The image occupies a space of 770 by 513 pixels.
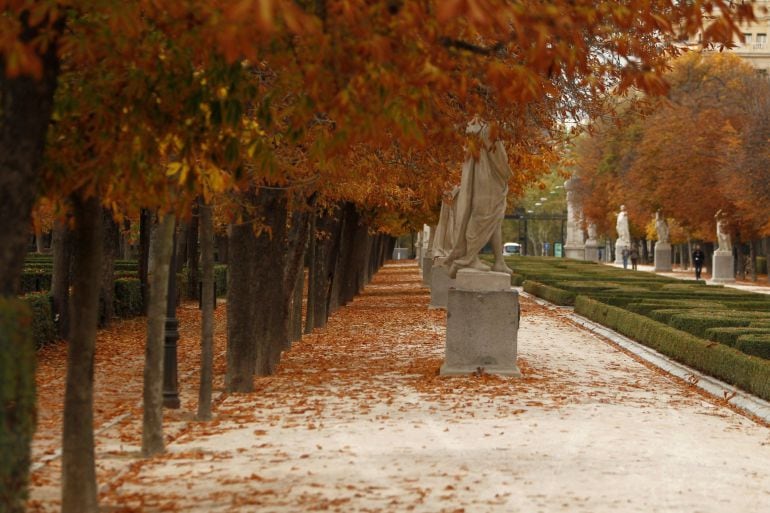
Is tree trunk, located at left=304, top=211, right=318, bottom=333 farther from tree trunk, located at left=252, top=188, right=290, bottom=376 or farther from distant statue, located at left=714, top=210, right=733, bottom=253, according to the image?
distant statue, located at left=714, top=210, right=733, bottom=253

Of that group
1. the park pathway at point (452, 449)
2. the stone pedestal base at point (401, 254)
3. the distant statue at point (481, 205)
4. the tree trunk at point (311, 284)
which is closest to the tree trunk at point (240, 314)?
the park pathway at point (452, 449)

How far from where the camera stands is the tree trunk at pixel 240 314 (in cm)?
1434

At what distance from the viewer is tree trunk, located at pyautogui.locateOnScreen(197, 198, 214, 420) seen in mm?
12148

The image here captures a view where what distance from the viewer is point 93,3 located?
6.03 metres

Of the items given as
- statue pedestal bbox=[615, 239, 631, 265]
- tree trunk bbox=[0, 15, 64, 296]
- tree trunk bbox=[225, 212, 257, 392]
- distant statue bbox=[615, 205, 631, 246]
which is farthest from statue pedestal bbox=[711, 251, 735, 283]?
tree trunk bbox=[0, 15, 64, 296]

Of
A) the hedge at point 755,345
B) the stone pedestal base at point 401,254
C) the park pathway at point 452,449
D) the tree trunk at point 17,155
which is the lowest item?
the park pathway at point 452,449

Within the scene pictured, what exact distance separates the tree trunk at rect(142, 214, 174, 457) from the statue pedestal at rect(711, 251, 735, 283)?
4932cm

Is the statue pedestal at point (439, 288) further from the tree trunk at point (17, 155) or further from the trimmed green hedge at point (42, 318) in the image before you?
the tree trunk at point (17, 155)

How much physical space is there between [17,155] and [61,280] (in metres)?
16.2

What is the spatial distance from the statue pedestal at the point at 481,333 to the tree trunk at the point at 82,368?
869 centimetres

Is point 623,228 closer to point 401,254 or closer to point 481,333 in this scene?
point 401,254

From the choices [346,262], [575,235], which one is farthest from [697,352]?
[575,235]

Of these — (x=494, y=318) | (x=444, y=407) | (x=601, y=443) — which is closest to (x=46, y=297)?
(x=494, y=318)

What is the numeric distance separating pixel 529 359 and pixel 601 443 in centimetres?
809
